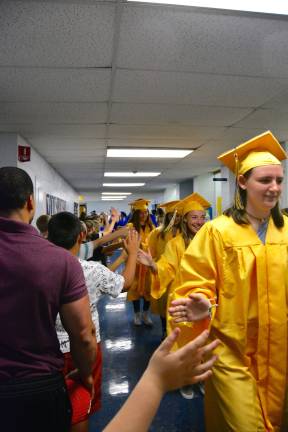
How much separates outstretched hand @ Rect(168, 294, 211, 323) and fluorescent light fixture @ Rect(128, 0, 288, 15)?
162 cm

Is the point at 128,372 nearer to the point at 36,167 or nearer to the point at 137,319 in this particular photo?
the point at 137,319

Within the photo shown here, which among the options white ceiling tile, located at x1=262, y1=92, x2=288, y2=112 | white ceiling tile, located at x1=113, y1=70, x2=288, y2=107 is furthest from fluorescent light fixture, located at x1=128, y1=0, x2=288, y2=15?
white ceiling tile, located at x1=262, y1=92, x2=288, y2=112

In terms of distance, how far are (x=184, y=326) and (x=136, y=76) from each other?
2.12 meters

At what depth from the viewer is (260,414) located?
151 cm

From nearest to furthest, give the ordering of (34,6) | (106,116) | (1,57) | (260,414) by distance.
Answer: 1. (260,414)
2. (34,6)
3. (1,57)
4. (106,116)

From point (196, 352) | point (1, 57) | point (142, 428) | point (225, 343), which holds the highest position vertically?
point (1, 57)

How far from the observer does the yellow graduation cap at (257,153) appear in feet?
5.72

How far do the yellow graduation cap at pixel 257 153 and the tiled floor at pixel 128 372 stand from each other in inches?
76.9

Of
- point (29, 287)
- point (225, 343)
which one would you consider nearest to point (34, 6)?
point (29, 287)

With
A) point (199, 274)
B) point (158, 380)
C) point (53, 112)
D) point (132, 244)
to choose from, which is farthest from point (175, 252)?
point (158, 380)

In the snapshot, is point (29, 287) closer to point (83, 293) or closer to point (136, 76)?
point (83, 293)

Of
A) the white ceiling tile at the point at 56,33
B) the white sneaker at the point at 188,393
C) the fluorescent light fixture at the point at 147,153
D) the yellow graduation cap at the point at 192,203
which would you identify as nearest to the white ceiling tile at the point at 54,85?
the white ceiling tile at the point at 56,33

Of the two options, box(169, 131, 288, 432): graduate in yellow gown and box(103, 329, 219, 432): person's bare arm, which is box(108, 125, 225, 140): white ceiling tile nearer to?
box(169, 131, 288, 432): graduate in yellow gown

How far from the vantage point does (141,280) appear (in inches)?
184
